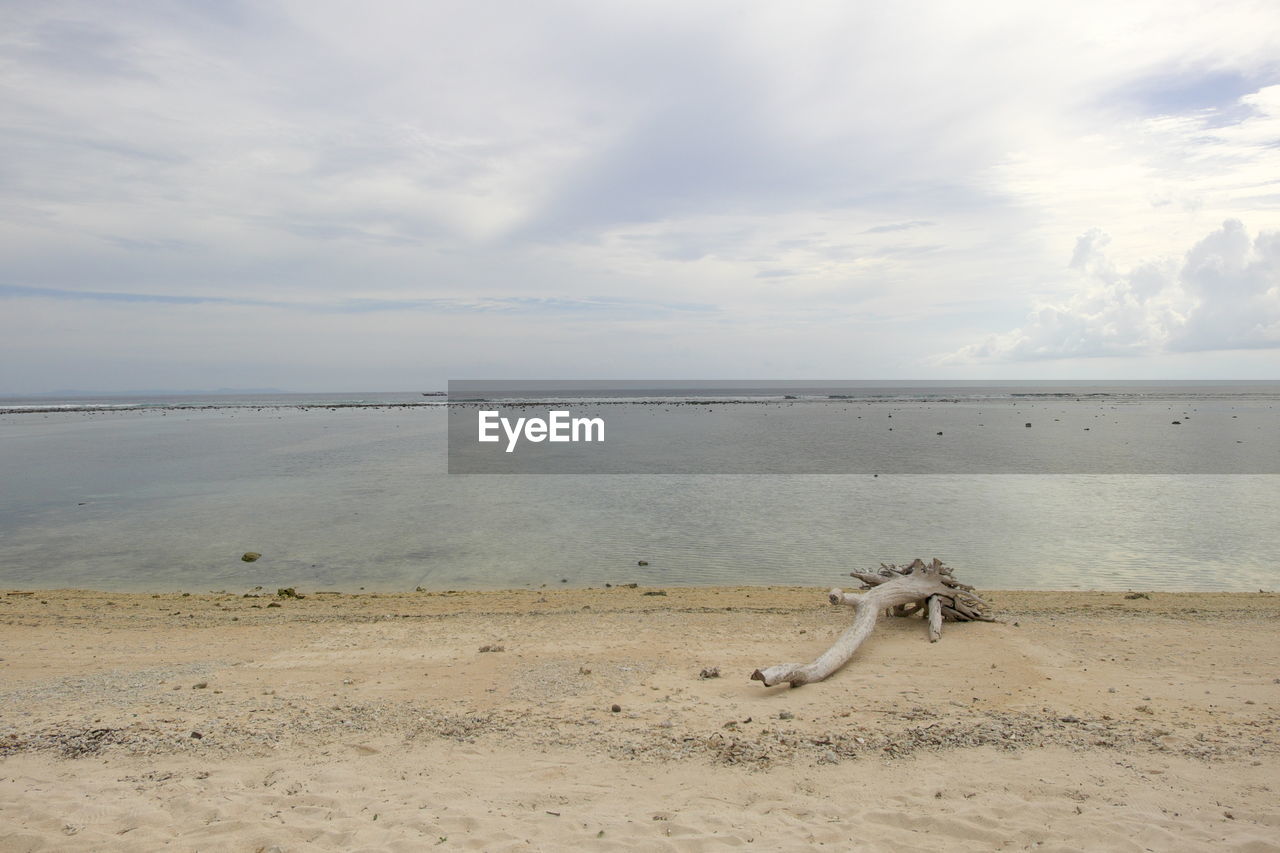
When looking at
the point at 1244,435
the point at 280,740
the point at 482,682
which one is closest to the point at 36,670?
the point at 280,740

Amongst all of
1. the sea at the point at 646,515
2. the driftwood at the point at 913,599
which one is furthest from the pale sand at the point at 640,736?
the sea at the point at 646,515

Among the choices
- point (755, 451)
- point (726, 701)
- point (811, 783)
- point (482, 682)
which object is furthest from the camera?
point (755, 451)

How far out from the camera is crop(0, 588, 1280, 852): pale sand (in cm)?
521

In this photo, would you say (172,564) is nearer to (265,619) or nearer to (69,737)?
(265,619)

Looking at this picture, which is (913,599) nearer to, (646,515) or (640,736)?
(640,736)

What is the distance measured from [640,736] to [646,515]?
14.9 m

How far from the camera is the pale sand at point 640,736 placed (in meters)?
5.21

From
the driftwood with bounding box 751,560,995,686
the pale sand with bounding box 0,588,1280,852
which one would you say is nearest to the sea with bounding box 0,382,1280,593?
the driftwood with bounding box 751,560,995,686

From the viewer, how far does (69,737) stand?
6703mm

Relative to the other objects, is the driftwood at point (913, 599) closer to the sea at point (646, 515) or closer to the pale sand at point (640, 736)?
the pale sand at point (640, 736)

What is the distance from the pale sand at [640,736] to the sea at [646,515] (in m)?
4.79

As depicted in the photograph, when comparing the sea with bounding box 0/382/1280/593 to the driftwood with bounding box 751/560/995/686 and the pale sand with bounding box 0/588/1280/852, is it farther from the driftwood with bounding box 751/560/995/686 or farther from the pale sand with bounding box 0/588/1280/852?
the pale sand with bounding box 0/588/1280/852

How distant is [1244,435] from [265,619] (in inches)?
2224

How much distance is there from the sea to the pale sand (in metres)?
4.79
